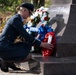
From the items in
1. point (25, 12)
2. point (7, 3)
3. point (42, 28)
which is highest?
point (25, 12)

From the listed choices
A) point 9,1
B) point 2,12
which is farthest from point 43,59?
point 9,1

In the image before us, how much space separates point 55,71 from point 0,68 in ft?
4.93

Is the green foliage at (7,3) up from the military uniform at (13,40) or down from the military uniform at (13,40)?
down

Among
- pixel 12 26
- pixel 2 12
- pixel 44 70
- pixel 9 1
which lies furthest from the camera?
pixel 9 1

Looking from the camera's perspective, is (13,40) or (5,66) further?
(5,66)

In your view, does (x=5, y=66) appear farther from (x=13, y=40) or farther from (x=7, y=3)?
(x=7, y=3)

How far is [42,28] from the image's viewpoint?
7.00 meters

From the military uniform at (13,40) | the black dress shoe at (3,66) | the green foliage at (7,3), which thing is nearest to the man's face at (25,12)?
the military uniform at (13,40)

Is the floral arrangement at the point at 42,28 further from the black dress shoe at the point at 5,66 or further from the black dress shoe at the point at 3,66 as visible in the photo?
the black dress shoe at the point at 3,66

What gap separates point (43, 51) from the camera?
6734 millimetres

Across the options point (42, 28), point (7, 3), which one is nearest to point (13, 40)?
point (42, 28)

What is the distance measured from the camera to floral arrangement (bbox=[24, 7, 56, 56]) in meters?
6.64

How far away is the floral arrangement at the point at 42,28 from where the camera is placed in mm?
6641

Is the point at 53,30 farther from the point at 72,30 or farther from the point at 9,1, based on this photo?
the point at 9,1
